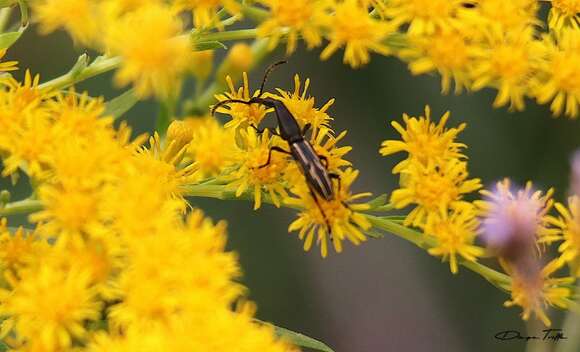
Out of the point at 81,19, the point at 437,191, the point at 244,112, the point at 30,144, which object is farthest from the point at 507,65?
the point at 30,144

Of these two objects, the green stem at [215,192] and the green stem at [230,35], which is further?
the green stem at [215,192]

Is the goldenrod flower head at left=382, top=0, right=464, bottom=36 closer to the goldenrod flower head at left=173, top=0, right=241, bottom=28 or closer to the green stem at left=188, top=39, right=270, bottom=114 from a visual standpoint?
the goldenrod flower head at left=173, top=0, right=241, bottom=28

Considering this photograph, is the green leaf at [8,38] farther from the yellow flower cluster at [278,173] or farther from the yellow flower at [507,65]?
the yellow flower at [507,65]

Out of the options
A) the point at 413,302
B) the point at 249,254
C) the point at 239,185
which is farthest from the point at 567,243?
the point at 413,302

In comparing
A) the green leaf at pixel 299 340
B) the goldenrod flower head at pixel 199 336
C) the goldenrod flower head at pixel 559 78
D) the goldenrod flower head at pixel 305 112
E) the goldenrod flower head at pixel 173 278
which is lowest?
the goldenrod flower head at pixel 199 336

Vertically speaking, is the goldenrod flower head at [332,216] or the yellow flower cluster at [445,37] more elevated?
the yellow flower cluster at [445,37]

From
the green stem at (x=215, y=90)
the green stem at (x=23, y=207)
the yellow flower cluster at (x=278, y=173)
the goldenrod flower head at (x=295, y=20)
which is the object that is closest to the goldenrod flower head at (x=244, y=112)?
the yellow flower cluster at (x=278, y=173)
